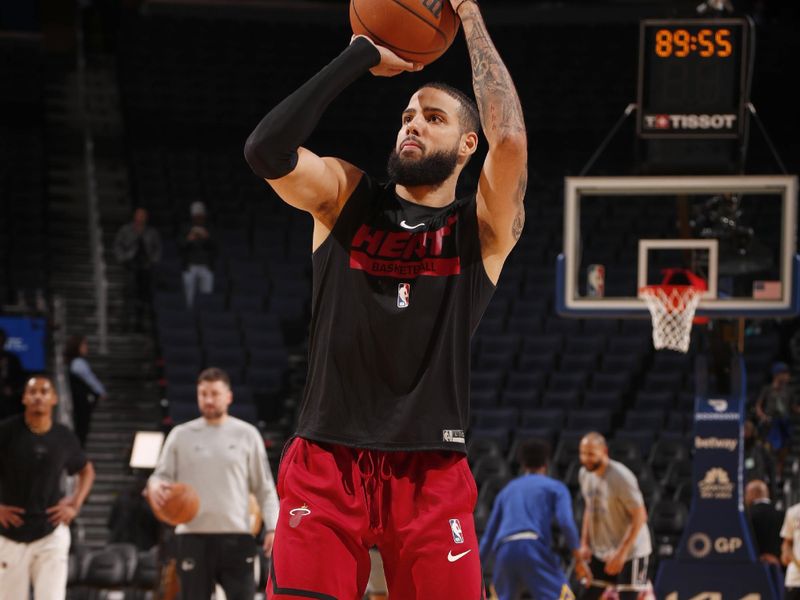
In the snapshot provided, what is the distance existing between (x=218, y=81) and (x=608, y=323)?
8442 mm

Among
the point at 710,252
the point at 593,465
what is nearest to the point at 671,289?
the point at 710,252

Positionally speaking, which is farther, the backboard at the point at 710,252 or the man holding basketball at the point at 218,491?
the backboard at the point at 710,252

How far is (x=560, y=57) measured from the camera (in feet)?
72.9

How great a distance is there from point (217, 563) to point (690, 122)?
4.64 m

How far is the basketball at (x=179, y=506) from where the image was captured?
7.69 metres

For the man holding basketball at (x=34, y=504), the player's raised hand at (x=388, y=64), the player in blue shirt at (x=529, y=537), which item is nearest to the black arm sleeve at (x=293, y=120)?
the player's raised hand at (x=388, y=64)

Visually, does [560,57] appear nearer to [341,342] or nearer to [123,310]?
[123,310]

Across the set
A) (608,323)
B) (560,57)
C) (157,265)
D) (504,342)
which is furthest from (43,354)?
(560,57)

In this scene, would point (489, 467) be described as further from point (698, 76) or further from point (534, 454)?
point (698, 76)

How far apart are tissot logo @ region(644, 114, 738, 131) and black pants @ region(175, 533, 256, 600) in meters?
4.27

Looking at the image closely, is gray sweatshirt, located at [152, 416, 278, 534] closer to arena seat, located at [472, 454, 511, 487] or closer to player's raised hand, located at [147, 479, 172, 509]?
player's raised hand, located at [147, 479, 172, 509]

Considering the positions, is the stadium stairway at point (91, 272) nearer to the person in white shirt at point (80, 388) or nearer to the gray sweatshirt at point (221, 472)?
the person in white shirt at point (80, 388)

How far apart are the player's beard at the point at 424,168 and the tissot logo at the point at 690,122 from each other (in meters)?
6.18

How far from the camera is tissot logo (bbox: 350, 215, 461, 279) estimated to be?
12.4 ft
